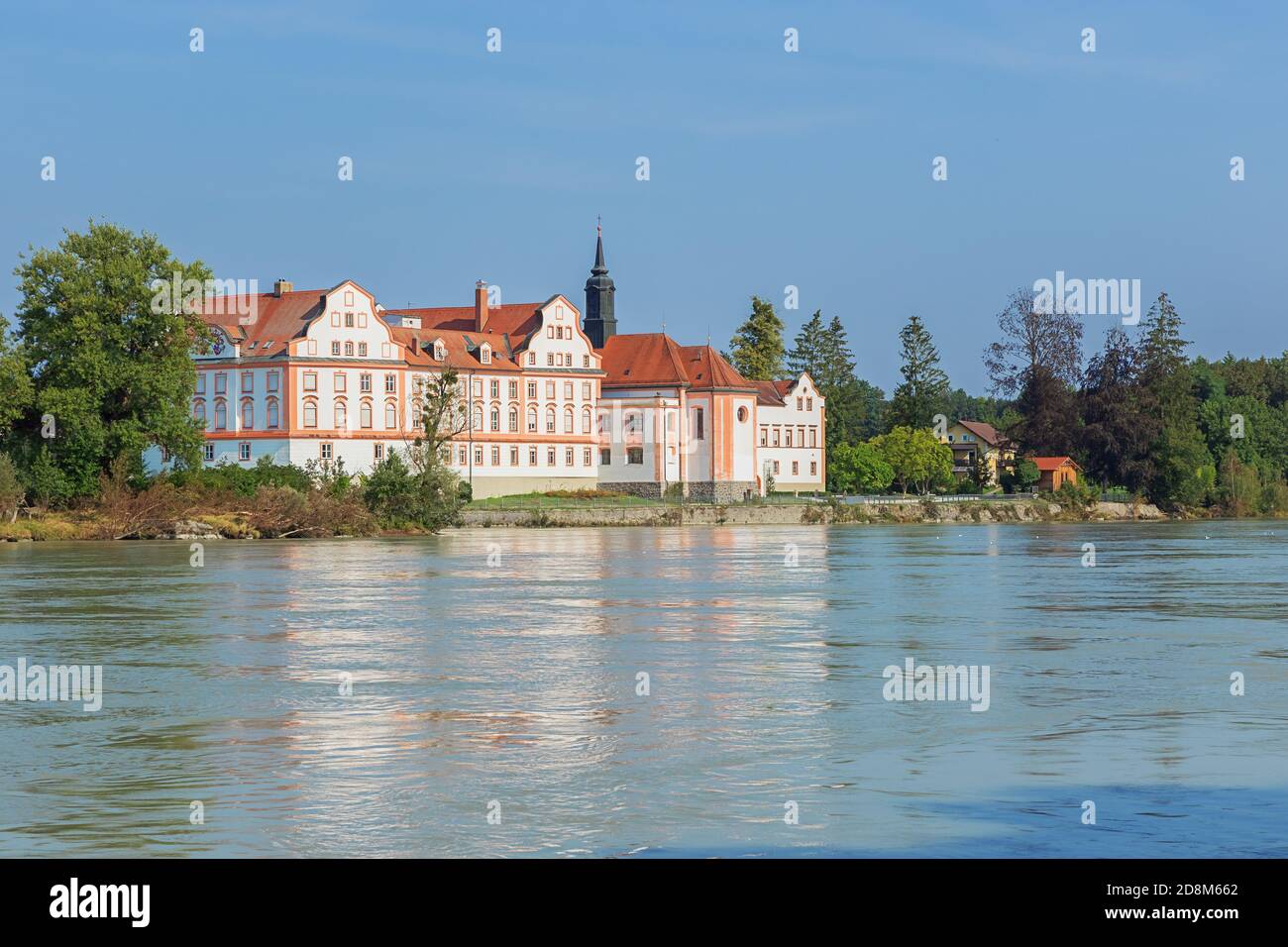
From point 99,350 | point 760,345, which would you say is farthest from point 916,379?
point 99,350

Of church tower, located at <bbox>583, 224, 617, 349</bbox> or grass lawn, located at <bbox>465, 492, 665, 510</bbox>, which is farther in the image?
church tower, located at <bbox>583, 224, 617, 349</bbox>

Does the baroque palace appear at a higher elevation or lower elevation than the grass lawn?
higher

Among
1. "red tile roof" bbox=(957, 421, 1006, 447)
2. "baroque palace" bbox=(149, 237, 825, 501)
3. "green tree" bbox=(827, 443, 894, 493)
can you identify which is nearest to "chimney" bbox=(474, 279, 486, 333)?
"baroque palace" bbox=(149, 237, 825, 501)

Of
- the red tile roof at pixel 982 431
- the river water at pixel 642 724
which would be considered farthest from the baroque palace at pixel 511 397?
the river water at pixel 642 724

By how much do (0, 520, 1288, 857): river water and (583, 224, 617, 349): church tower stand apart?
87326mm

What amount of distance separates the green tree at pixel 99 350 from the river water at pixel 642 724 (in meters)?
35.8

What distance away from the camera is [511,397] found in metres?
111

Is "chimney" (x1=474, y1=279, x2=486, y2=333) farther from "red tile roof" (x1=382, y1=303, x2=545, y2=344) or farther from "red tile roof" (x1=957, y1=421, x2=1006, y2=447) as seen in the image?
"red tile roof" (x1=957, y1=421, x2=1006, y2=447)

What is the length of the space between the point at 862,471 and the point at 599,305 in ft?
79.1

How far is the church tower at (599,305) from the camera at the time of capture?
412 ft

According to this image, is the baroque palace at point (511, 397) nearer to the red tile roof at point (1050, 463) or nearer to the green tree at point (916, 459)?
the green tree at point (916, 459)

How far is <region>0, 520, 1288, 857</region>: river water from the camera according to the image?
12.2 m

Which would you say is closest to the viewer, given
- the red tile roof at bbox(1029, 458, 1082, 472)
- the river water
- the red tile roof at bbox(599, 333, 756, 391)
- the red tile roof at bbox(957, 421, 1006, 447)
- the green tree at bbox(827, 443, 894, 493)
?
the river water
